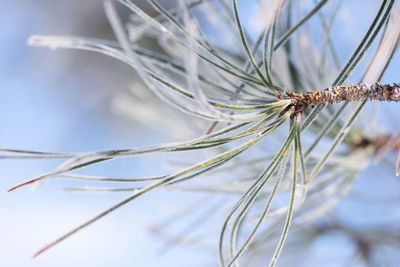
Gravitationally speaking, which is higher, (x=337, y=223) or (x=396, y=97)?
(x=337, y=223)

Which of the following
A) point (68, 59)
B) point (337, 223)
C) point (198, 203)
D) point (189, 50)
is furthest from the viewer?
point (68, 59)

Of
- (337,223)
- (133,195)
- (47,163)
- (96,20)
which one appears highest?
(96,20)

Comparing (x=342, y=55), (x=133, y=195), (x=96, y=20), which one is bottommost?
(x=133, y=195)

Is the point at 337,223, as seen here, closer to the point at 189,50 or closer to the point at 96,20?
the point at 189,50

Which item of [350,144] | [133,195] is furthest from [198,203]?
[133,195]

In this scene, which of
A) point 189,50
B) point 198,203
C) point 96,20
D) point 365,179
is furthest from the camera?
point 96,20

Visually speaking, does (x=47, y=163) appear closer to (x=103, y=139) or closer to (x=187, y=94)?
(x=103, y=139)

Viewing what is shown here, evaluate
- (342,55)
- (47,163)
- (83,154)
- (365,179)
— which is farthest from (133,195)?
(47,163)

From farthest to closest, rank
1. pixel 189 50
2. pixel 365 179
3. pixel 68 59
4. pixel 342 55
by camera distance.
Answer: pixel 68 59
pixel 342 55
pixel 365 179
pixel 189 50

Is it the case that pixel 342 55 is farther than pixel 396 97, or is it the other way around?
pixel 342 55
